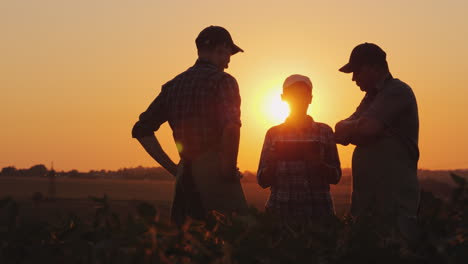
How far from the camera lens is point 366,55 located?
5.01m

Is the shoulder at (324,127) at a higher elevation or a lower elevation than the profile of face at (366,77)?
lower

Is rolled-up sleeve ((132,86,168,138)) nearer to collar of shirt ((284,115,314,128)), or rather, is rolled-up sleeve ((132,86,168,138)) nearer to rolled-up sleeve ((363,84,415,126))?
collar of shirt ((284,115,314,128))

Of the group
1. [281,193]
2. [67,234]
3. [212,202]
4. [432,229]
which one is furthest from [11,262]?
[281,193]

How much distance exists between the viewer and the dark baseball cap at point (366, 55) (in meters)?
4.99

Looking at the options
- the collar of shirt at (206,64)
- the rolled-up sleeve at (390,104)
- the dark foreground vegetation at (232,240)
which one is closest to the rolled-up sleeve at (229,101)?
the collar of shirt at (206,64)

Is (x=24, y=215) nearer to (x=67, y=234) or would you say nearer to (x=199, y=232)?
(x=67, y=234)

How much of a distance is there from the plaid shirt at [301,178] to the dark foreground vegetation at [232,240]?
3580 mm

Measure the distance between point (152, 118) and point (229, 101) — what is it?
2.71 ft

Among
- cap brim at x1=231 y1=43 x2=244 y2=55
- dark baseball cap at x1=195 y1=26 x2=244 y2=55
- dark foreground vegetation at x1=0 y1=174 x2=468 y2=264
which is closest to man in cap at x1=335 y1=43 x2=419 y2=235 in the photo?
cap brim at x1=231 y1=43 x2=244 y2=55

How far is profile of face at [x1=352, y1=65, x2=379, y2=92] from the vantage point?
4.98m

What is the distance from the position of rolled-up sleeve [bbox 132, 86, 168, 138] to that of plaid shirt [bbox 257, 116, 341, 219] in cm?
121

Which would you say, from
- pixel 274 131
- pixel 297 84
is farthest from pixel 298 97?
pixel 274 131

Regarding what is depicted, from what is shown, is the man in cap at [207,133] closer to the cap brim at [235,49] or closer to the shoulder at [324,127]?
the cap brim at [235,49]

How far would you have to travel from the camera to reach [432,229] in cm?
188
